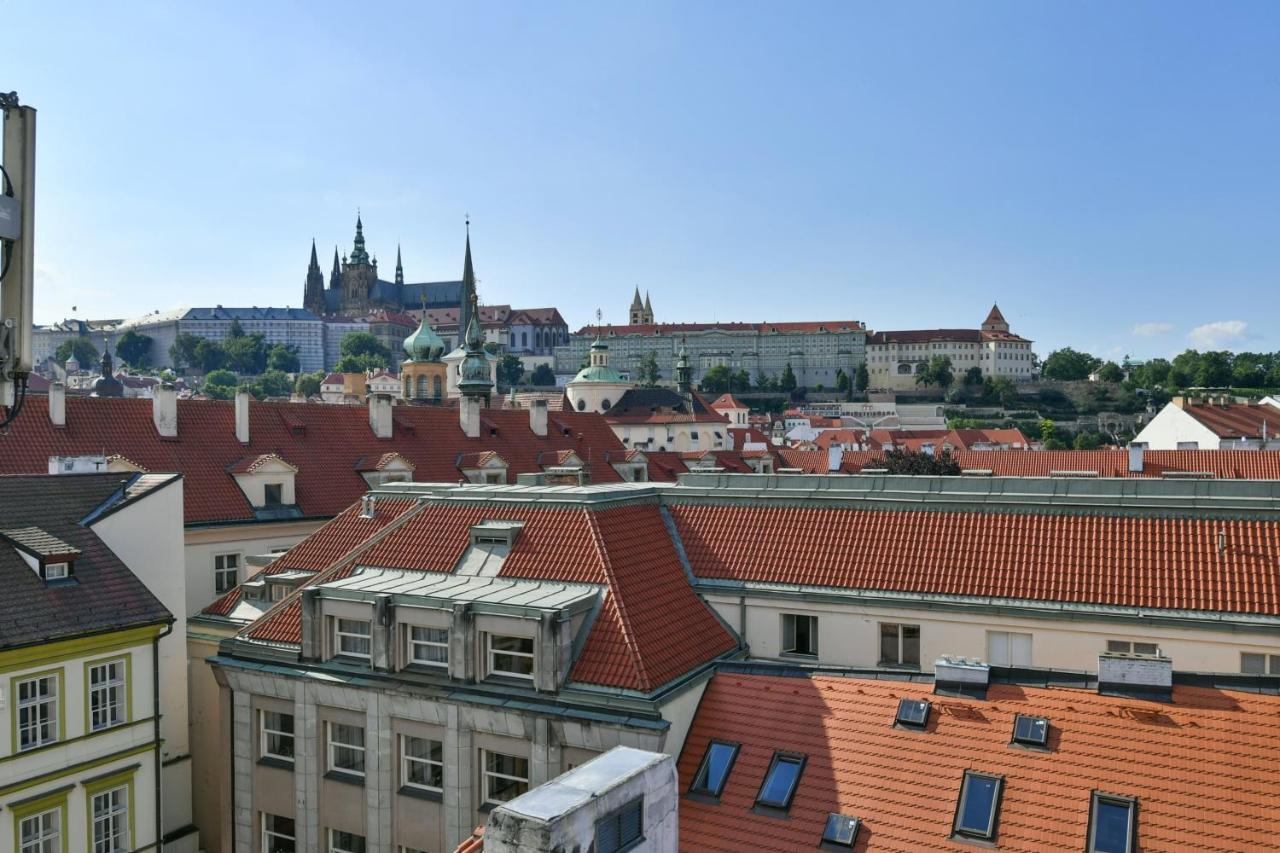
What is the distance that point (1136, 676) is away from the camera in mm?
14703

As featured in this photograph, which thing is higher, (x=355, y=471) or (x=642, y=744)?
(x=355, y=471)

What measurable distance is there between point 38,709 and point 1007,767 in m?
16.9

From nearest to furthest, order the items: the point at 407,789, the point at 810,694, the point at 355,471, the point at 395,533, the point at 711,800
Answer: the point at 711,800 → the point at 810,694 → the point at 407,789 → the point at 395,533 → the point at 355,471

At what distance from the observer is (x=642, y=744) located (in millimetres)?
15516

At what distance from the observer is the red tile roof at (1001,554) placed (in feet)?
54.7

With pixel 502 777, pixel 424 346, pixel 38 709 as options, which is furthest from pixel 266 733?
pixel 424 346

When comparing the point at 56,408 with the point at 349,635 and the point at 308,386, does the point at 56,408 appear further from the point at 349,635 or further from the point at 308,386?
the point at 308,386

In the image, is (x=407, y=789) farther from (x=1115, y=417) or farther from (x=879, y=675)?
(x=1115, y=417)

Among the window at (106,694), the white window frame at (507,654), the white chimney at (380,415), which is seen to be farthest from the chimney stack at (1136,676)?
the white chimney at (380,415)

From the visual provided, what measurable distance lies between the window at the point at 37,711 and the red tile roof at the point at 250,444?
12664 millimetres

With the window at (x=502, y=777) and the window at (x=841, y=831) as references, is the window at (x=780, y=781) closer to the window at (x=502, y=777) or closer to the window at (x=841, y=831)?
the window at (x=841, y=831)

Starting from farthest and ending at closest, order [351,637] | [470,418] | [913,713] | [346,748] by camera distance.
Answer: [470,418], [351,637], [346,748], [913,713]

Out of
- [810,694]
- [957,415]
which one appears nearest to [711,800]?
[810,694]

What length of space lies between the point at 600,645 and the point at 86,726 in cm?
1034
